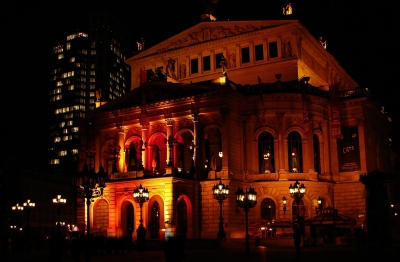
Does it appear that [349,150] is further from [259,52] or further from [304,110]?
[259,52]

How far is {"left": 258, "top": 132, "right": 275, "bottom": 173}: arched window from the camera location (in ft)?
177

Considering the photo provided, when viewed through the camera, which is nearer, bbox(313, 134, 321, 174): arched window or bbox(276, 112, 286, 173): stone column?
bbox(276, 112, 286, 173): stone column

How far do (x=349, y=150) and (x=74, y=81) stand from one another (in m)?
94.9

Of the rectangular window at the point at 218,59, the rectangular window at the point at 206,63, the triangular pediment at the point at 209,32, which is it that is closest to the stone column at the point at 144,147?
the rectangular window at the point at 206,63

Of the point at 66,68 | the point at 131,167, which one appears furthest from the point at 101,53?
the point at 131,167

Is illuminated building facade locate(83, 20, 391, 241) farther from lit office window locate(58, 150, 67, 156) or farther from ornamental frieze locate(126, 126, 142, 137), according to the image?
lit office window locate(58, 150, 67, 156)

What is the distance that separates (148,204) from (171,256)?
130ft

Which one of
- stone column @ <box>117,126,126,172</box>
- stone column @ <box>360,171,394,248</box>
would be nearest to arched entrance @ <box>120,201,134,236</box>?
stone column @ <box>117,126,126,172</box>

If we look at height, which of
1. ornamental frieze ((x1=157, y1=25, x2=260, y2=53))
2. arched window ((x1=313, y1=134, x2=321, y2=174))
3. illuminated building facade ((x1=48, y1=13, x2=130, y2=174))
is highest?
illuminated building facade ((x1=48, y1=13, x2=130, y2=174))

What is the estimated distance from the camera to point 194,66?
208 ft

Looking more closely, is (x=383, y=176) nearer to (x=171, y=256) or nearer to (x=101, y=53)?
(x=171, y=256)

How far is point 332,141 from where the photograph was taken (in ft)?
184

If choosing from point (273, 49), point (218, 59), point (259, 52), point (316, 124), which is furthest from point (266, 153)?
point (218, 59)

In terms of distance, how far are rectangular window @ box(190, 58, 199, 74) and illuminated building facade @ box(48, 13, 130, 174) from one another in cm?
7670
